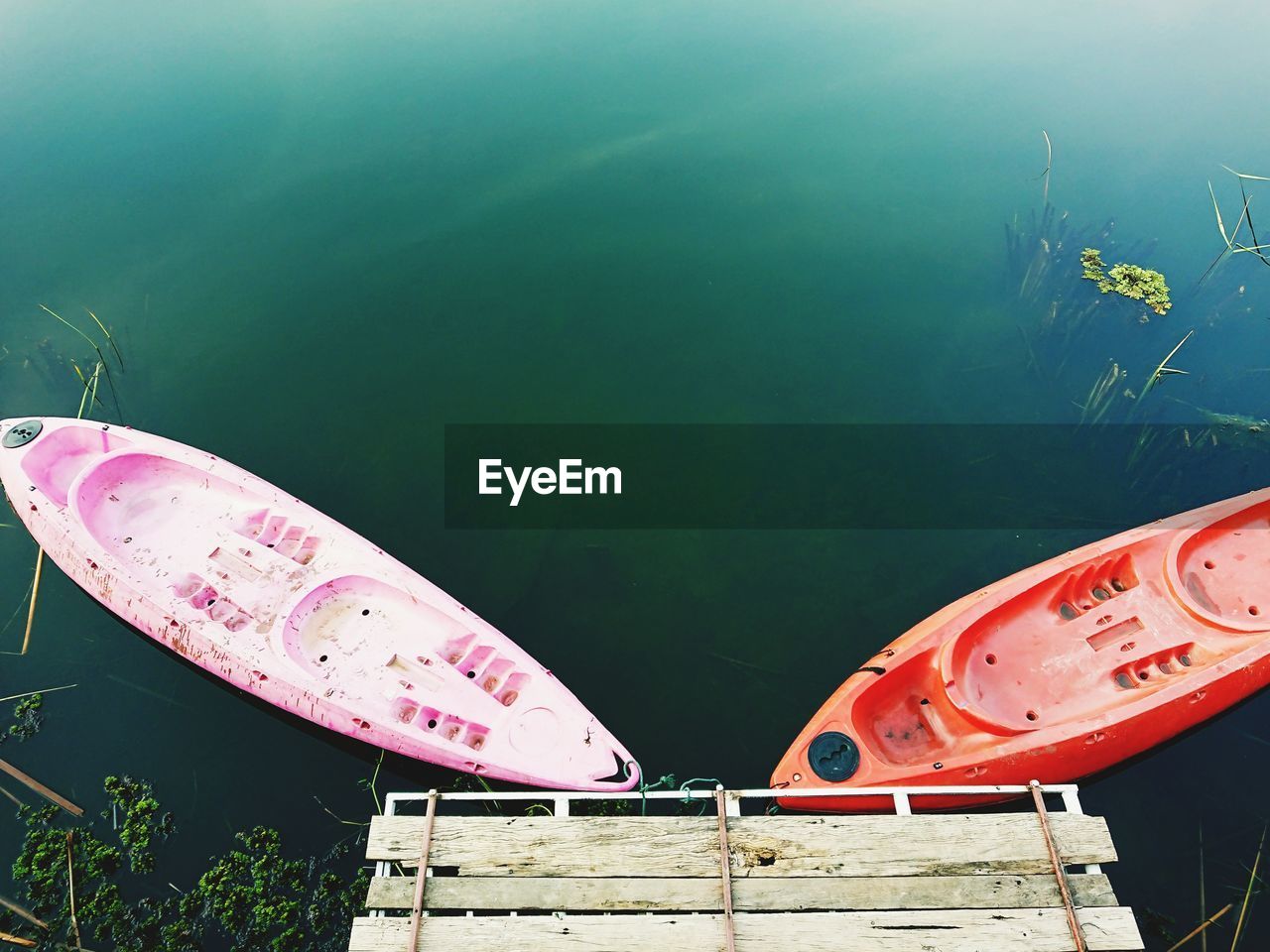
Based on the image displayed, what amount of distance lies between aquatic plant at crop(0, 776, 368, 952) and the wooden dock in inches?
49.0

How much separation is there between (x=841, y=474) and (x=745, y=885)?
5.05 m

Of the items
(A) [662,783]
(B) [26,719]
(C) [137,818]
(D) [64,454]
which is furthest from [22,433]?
(A) [662,783]

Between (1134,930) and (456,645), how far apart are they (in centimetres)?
535

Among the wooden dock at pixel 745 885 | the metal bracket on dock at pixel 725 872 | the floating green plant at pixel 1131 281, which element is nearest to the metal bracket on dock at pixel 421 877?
the wooden dock at pixel 745 885

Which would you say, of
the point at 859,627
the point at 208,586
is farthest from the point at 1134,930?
the point at 208,586

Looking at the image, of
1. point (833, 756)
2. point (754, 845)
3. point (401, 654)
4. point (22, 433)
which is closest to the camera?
point (754, 845)

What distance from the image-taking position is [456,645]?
277 inches

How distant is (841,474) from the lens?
8992 mm

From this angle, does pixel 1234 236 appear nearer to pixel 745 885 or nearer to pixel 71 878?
pixel 745 885

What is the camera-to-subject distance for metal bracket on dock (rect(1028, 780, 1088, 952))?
4777mm

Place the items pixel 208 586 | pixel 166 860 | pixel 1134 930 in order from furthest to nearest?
pixel 208 586 < pixel 166 860 < pixel 1134 930

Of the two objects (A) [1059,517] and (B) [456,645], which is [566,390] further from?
A: (A) [1059,517]

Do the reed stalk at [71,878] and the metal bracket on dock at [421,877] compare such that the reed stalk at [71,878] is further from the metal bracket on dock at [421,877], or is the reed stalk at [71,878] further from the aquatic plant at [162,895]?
the metal bracket on dock at [421,877]

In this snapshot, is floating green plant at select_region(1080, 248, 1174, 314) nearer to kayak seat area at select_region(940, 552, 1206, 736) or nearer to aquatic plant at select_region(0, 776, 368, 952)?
kayak seat area at select_region(940, 552, 1206, 736)
